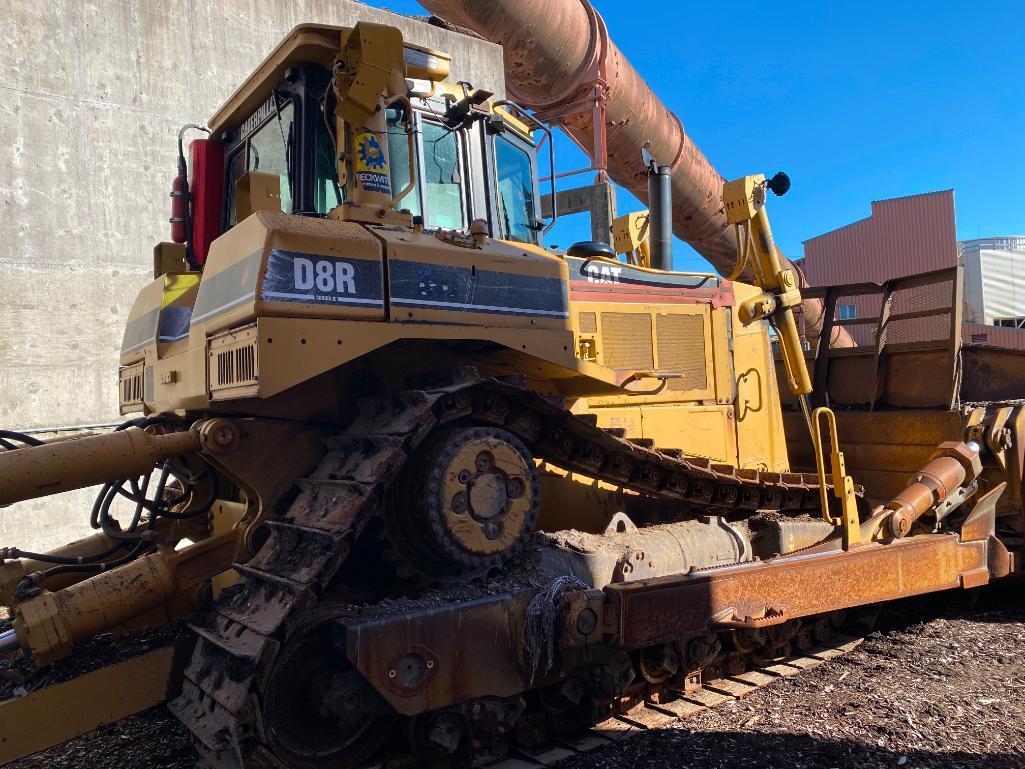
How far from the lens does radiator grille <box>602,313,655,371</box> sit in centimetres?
529

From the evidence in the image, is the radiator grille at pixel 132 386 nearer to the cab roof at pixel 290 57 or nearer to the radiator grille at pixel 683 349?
the cab roof at pixel 290 57

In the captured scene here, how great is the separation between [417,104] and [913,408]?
15.4 feet

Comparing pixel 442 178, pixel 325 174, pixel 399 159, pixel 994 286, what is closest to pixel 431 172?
pixel 442 178

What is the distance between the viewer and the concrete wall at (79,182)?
8672mm

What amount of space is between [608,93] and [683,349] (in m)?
5.78

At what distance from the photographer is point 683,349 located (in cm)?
575

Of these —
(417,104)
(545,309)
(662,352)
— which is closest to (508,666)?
(545,309)

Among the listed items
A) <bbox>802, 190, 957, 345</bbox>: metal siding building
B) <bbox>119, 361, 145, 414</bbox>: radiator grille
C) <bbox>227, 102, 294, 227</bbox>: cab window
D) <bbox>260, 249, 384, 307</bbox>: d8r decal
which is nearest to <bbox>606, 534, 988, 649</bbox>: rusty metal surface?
<bbox>260, 249, 384, 307</bbox>: d8r decal

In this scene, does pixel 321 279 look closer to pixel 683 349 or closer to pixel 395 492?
pixel 395 492

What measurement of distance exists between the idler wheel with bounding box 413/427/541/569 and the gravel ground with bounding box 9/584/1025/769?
3.58 ft

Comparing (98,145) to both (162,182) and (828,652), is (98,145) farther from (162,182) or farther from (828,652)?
(828,652)

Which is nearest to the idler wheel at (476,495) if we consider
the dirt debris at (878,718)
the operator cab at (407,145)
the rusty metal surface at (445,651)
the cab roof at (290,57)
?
the rusty metal surface at (445,651)

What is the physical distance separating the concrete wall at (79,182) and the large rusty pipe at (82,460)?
5578 mm

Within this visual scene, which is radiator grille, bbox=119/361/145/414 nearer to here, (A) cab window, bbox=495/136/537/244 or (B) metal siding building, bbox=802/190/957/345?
(A) cab window, bbox=495/136/537/244
